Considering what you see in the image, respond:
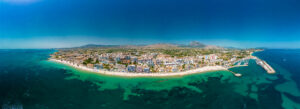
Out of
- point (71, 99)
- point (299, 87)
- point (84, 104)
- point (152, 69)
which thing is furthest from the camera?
point (152, 69)

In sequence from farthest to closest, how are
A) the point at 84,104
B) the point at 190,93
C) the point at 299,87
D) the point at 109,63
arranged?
the point at 109,63, the point at 299,87, the point at 190,93, the point at 84,104

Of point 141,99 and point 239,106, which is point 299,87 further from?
point 141,99

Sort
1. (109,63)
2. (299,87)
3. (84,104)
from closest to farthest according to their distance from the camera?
(84,104), (299,87), (109,63)

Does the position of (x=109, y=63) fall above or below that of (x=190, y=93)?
above

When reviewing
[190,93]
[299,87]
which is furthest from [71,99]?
[299,87]

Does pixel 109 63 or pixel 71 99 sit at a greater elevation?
pixel 109 63

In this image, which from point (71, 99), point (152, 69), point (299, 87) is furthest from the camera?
point (152, 69)

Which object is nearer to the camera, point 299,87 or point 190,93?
point 190,93

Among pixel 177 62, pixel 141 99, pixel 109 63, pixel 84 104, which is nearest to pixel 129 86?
pixel 141 99

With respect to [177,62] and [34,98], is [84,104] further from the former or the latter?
[177,62]
